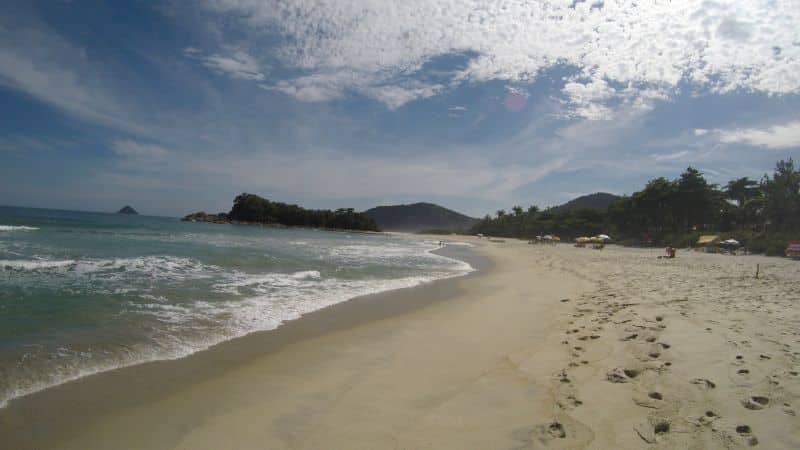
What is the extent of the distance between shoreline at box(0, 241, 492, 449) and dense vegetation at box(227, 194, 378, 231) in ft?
344

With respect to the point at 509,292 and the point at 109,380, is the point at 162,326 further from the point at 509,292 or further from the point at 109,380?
the point at 509,292

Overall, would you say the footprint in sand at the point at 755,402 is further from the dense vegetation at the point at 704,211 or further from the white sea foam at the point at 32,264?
the dense vegetation at the point at 704,211

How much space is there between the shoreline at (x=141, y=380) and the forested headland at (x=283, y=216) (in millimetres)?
102442

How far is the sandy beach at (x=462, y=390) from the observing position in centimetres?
289

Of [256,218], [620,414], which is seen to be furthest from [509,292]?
[256,218]

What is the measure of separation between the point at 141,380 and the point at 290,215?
109342mm

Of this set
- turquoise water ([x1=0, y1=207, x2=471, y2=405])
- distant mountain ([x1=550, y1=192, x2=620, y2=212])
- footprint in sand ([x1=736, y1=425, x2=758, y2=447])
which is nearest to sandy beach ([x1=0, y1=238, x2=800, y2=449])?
footprint in sand ([x1=736, y1=425, x2=758, y2=447])

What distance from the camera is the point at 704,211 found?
47.3 m

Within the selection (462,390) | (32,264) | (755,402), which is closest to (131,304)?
(462,390)

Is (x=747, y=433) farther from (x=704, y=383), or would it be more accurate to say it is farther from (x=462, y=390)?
(x=462, y=390)

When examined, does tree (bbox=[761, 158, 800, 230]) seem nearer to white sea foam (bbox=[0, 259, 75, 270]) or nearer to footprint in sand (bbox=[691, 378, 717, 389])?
footprint in sand (bbox=[691, 378, 717, 389])

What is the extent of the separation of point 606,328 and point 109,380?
6952 mm

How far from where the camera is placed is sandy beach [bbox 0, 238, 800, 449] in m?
2.89

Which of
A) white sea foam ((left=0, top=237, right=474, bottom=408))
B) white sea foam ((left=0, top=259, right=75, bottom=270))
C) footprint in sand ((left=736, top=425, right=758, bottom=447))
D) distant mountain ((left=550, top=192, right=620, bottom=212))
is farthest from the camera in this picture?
distant mountain ((left=550, top=192, right=620, bottom=212))
